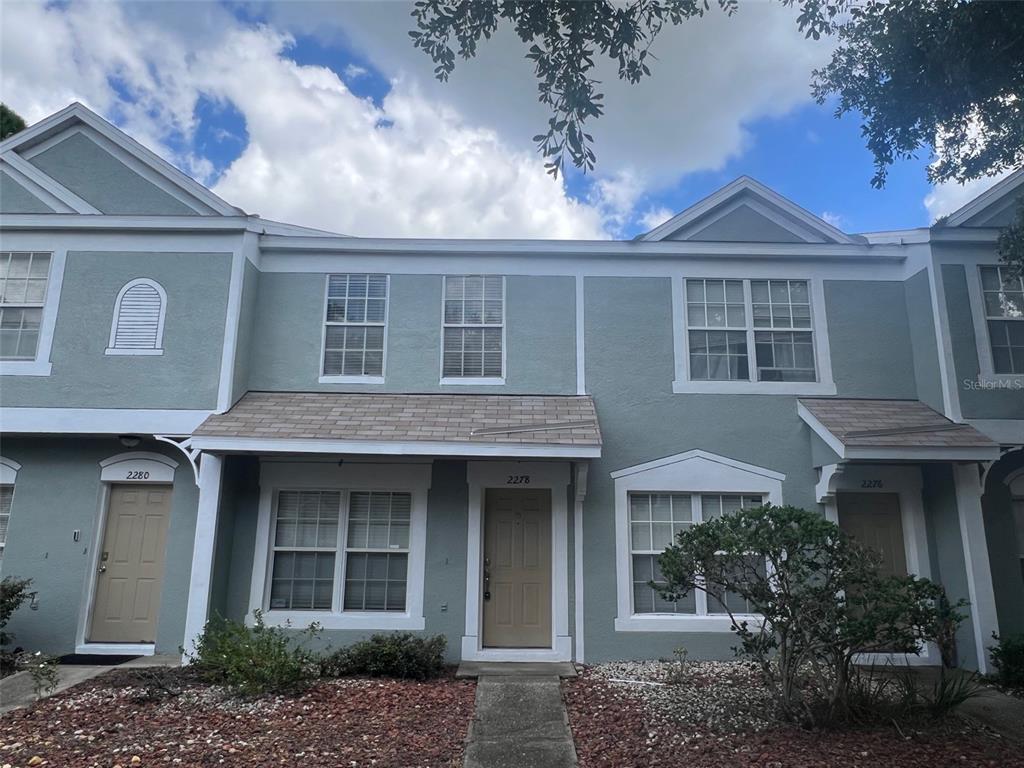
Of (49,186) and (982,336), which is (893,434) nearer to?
(982,336)

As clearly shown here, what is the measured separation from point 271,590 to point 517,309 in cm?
517

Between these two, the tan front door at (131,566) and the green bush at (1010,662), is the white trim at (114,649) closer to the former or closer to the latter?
the tan front door at (131,566)

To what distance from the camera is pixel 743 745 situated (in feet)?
18.0

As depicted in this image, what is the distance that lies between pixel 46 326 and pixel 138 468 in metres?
2.35

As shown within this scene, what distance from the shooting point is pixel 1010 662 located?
25.5 ft

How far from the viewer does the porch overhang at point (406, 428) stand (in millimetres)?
8297

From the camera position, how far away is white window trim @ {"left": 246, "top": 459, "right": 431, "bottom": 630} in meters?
8.78

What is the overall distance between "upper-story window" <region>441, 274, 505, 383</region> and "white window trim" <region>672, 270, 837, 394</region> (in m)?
2.55

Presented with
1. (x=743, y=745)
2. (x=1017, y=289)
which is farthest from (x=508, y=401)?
(x=1017, y=289)

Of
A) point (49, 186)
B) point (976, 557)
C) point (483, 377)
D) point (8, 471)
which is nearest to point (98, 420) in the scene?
point (8, 471)

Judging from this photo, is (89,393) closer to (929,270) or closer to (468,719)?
(468,719)

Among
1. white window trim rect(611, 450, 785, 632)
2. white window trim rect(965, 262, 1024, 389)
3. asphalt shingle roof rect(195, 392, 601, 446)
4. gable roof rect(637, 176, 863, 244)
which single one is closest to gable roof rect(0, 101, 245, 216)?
asphalt shingle roof rect(195, 392, 601, 446)

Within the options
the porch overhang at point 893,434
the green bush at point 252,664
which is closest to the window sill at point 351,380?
the green bush at point 252,664

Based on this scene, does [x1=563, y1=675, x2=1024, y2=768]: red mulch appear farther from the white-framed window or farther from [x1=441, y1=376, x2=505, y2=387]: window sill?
[x1=441, y1=376, x2=505, y2=387]: window sill
